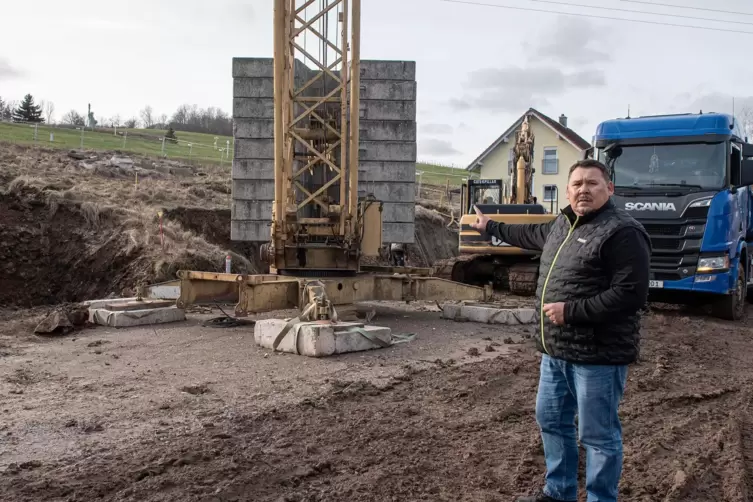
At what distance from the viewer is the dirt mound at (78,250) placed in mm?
14172

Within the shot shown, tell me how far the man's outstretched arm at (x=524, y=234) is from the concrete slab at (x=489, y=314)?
6.92 metres

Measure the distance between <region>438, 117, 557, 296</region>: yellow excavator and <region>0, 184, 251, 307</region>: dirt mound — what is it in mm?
5610

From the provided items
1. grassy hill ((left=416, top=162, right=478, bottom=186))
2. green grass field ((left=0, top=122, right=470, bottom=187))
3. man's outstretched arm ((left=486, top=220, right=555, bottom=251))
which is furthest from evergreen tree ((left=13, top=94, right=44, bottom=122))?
man's outstretched arm ((left=486, top=220, right=555, bottom=251))

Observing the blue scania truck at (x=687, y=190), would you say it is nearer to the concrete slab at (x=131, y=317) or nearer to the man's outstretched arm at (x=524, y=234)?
the concrete slab at (x=131, y=317)

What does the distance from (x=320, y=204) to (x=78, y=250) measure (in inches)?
259

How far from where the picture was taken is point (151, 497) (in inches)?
154

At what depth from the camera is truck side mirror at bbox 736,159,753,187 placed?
40.0 feet

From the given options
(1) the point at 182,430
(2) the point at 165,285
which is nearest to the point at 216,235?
(2) the point at 165,285

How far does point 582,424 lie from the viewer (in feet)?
12.1

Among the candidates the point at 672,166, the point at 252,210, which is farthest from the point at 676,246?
the point at 252,210

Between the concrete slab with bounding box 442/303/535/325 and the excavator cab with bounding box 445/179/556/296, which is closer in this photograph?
the concrete slab with bounding box 442/303/535/325

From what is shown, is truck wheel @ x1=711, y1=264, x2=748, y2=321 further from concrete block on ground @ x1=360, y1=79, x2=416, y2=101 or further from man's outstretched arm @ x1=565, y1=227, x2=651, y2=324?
man's outstretched arm @ x1=565, y1=227, x2=651, y2=324

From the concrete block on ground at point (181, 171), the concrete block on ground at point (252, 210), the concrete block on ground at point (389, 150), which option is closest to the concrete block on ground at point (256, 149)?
the concrete block on ground at point (252, 210)

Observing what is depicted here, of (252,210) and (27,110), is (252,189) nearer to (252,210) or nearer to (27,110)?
(252,210)
